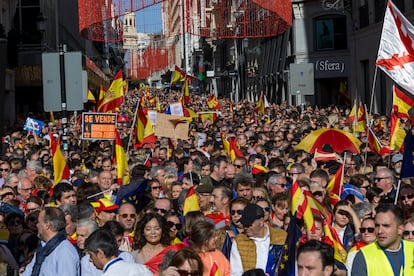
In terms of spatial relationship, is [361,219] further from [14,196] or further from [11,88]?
[11,88]

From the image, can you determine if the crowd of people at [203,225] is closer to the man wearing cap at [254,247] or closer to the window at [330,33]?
the man wearing cap at [254,247]

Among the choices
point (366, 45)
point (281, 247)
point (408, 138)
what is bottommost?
point (281, 247)

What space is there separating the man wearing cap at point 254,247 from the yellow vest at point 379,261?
1.23m

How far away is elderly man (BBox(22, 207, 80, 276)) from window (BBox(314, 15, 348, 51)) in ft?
139

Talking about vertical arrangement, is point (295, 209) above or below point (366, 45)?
below

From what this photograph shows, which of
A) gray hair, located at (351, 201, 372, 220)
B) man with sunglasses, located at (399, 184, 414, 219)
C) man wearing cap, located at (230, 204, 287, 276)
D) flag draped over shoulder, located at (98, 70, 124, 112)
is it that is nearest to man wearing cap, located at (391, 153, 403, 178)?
man with sunglasses, located at (399, 184, 414, 219)

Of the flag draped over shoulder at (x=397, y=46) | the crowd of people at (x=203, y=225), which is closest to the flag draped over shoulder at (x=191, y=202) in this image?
the crowd of people at (x=203, y=225)

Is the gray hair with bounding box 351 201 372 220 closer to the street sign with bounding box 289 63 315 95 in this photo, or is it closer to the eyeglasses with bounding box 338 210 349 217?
the eyeglasses with bounding box 338 210 349 217

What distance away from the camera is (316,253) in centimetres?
627

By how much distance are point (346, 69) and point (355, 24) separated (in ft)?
23.2

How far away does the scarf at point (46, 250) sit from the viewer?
7.75 m

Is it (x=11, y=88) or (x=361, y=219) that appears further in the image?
(x=11, y=88)

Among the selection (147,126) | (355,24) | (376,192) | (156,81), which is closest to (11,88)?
(355,24)

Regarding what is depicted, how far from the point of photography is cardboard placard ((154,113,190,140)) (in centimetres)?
1894
